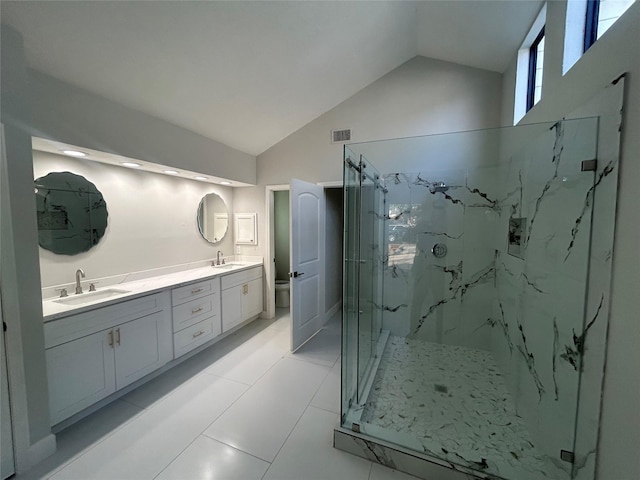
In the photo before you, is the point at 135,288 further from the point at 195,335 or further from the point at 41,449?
the point at 41,449

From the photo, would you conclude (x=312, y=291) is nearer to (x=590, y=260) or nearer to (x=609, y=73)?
(x=590, y=260)

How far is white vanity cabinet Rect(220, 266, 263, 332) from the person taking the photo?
10.2ft

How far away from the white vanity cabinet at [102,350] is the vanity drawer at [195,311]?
0.11m

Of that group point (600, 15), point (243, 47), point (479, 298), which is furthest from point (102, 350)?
point (600, 15)

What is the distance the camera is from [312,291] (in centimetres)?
334

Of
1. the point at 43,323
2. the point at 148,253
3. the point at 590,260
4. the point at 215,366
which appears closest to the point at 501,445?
the point at 590,260

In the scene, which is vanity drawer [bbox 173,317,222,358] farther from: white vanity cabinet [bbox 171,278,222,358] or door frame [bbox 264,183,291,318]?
door frame [bbox 264,183,291,318]

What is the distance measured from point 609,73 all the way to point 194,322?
136 inches

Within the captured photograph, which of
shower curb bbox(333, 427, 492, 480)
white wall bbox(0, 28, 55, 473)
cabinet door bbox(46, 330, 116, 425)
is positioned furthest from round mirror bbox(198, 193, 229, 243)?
shower curb bbox(333, 427, 492, 480)

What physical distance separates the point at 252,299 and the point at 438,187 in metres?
2.79

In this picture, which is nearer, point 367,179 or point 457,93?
point 367,179

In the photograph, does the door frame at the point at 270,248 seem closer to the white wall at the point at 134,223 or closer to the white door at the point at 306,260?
the white door at the point at 306,260

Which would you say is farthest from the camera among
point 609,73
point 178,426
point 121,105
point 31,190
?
point 121,105

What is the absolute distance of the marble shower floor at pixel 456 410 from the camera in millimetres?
1514
